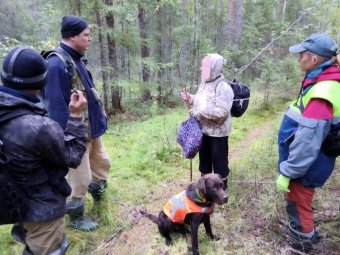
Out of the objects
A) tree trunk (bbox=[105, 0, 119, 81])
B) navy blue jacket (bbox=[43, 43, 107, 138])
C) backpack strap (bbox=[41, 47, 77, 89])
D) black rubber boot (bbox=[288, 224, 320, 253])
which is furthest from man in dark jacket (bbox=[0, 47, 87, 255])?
tree trunk (bbox=[105, 0, 119, 81])

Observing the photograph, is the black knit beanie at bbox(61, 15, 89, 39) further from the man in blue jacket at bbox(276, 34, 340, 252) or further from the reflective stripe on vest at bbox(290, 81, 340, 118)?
the reflective stripe on vest at bbox(290, 81, 340, 118)

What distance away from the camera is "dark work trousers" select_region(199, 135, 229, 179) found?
15.2 feet

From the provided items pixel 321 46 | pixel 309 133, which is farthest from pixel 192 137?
pixel 321 46

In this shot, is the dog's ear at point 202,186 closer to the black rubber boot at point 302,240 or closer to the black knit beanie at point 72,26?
the black rubber boot at point 302,240

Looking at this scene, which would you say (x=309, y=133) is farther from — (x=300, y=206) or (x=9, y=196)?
(x=9, y=196)

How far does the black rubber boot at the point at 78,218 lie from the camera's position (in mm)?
4094

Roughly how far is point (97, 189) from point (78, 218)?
20.5 inches

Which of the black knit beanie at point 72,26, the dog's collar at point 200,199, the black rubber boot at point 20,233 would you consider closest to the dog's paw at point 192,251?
the dog's collar at point 200,199

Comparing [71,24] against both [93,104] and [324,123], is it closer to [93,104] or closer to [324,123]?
[93,104]

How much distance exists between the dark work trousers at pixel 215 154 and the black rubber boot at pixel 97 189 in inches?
63.5

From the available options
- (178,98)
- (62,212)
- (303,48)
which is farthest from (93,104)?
(178,98)

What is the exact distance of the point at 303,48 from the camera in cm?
313

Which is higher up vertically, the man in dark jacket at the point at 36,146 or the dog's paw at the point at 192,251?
the man in dark jacket at the point at 36,146

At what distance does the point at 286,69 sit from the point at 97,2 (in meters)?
7.08
